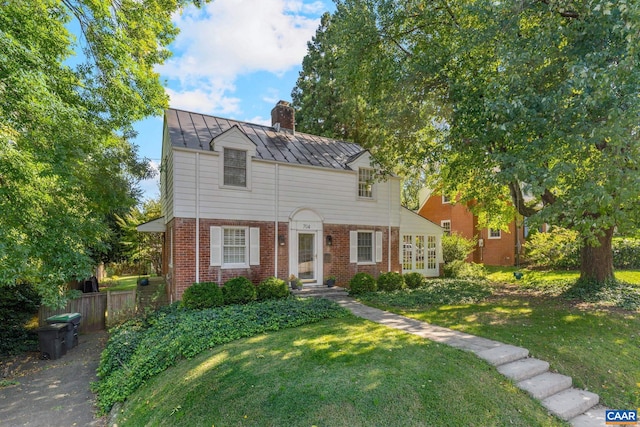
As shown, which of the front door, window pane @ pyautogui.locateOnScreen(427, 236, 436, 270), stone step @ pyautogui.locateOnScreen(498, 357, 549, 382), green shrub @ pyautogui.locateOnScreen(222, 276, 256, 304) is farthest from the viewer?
window pane @ pyautogui.locateOnScreen(427, 236, 436, 270)

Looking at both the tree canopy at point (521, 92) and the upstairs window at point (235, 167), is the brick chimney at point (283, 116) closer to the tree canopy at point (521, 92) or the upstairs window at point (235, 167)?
the tree canopy at point (521, 92)

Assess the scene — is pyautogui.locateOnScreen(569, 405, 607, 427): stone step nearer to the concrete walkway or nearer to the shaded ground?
the concrete walkway

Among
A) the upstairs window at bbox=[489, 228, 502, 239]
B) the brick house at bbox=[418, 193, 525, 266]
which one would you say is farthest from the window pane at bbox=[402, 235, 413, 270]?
the upstairs window at bbox=[489, 228, 502, 239]

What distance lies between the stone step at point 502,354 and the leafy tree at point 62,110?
26.3 ft

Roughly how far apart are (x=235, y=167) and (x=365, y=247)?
641 centimetres

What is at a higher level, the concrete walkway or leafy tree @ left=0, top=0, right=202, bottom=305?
leafy tree @ left=0, top=0, right=202, bottom=305

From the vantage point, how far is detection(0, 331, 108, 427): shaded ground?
520 cm

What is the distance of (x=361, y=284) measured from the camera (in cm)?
1176

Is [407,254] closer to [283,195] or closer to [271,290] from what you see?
[283,195]

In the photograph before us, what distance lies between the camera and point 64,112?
221 inches

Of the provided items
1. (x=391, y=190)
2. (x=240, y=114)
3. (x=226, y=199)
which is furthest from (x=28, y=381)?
(x=391, y=190)

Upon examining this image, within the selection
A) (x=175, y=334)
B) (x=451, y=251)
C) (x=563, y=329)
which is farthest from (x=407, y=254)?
(x=175, y=334)

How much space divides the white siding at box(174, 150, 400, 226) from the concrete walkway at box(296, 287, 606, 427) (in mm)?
6349

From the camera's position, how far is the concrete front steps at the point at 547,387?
177 inches
